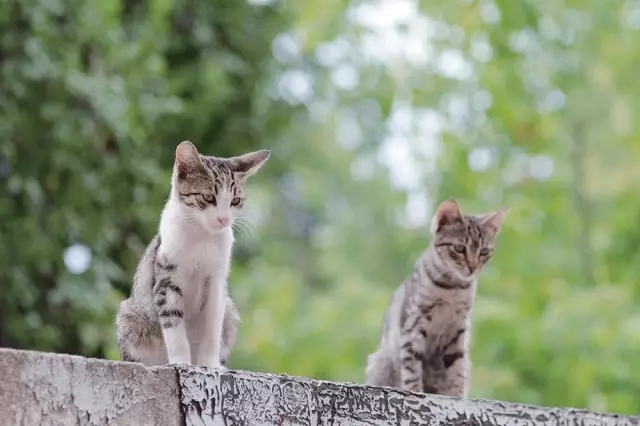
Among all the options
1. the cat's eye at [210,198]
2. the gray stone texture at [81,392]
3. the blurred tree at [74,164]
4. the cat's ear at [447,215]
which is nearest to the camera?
the gray stone texture at [81,392]

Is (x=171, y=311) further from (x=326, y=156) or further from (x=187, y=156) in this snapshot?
(x=326, y=156)

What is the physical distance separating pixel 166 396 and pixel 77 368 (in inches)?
7.2

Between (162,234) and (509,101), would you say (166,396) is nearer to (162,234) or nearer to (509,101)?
(162,234)

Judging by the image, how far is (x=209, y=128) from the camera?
4.88 m

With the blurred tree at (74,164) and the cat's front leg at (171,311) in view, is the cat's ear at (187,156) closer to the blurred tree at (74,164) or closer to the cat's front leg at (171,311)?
the cat's front leg at (171,311)

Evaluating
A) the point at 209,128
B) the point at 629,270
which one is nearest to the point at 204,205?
the point at 209,128

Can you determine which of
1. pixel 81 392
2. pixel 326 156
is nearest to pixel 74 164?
pixel 81 392

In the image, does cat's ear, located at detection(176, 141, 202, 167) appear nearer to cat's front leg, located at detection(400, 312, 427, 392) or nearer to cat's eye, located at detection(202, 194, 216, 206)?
cat's eye, located at detection(202, 194, 216, 206)

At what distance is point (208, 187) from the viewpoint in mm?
2029

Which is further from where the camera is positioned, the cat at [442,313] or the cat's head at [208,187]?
the cat at [442,313]

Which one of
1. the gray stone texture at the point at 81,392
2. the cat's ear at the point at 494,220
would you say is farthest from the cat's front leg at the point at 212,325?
the cat's ear at the point at 494,220

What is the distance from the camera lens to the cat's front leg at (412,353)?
8.18 feet

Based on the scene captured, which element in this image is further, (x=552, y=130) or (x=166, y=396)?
(x=552, y=130)

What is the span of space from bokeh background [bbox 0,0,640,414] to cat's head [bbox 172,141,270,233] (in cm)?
185
